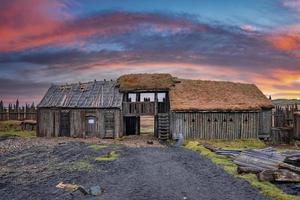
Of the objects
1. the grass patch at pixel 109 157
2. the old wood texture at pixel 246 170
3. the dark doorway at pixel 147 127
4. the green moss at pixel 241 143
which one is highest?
the old wood texture at pixel 246 170

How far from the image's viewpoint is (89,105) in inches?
1668

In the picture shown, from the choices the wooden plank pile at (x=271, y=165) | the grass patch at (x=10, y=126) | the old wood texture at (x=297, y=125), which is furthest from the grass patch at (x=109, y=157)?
the grass patch at (x=10, y=126)

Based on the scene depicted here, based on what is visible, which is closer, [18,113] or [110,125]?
[110,125]

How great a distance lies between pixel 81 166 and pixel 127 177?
462 centimetres

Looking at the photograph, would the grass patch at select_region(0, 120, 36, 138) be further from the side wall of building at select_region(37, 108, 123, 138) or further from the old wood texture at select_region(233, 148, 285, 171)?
the old wood texture at select_region(233, 148, 285, 171)

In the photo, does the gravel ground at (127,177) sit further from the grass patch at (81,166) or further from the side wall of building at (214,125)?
the side wall of building at (214,125)

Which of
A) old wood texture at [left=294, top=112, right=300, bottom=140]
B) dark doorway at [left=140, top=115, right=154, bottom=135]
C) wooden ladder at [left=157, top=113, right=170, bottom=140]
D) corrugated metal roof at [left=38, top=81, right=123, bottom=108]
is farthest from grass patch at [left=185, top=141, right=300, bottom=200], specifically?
dark doorway at [left=140, top=115, right=154, bottom=135]

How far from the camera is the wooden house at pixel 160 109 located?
127ft

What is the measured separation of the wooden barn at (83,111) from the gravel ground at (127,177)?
1519 cm

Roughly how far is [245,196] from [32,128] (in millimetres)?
42922

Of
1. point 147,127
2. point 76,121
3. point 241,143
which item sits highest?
point 76,121

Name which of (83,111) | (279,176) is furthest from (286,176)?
(83,111)

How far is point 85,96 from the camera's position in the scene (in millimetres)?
44156

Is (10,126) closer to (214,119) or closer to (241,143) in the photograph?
(214,119)
